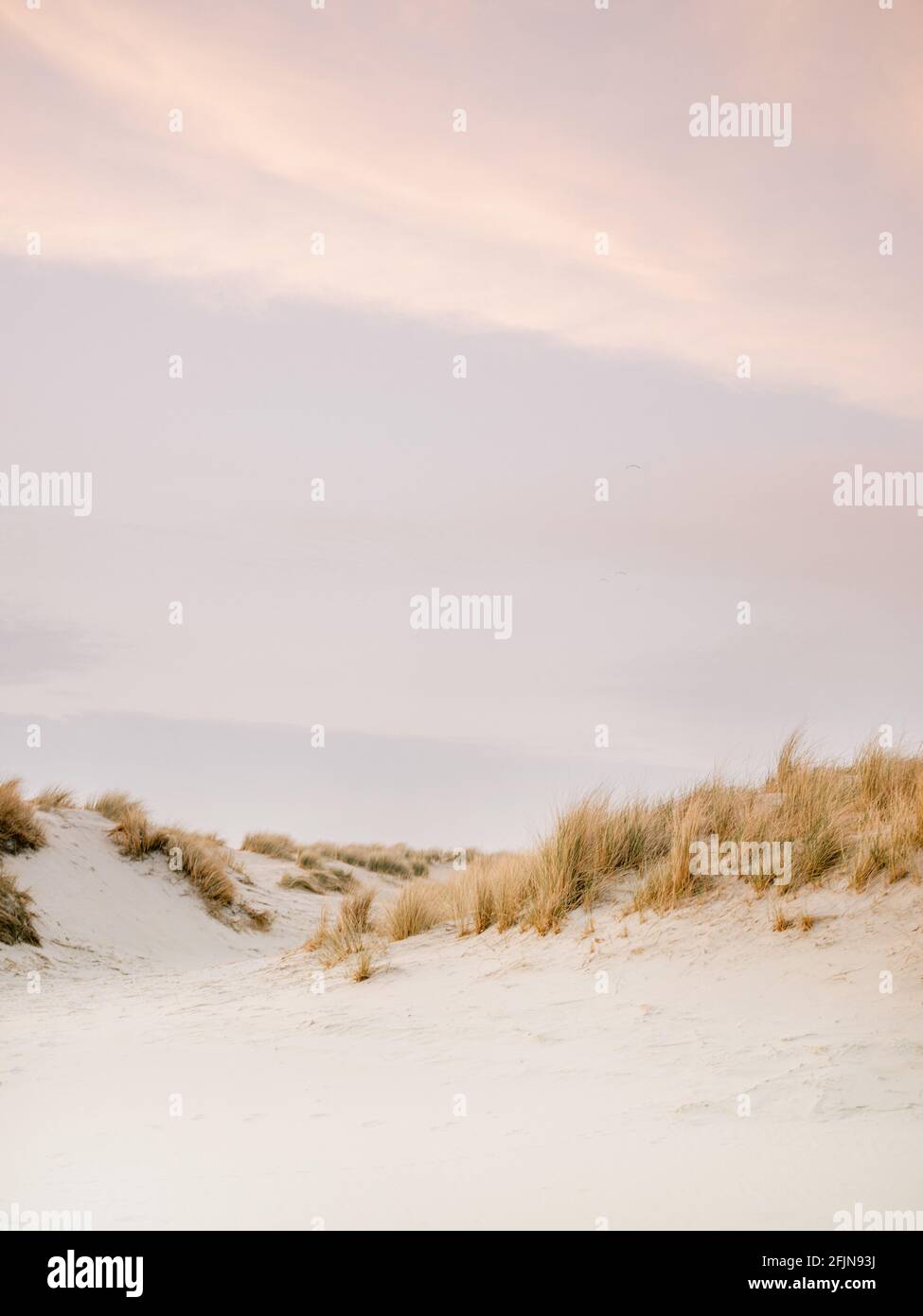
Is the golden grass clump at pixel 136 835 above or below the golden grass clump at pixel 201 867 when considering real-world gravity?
above

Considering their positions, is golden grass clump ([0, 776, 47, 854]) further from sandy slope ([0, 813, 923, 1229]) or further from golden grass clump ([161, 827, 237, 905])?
sandy slope ([0, 813, 923, 1229])

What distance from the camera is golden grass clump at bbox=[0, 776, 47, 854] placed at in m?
16.0

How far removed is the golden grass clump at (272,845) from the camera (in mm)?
25516

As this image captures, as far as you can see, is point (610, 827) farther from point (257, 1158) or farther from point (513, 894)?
point (257, 1158)

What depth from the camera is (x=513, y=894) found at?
32.6 ft

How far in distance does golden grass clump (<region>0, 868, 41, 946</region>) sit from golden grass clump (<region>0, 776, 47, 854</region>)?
1237 millimetres

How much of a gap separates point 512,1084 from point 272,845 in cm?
2032
